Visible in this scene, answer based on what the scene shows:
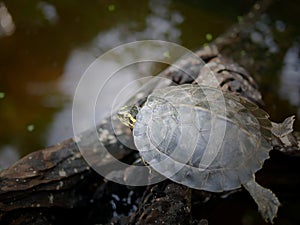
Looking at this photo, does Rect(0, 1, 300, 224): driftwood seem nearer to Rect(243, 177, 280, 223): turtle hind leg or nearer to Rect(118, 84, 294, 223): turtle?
Rect(118, 84, 294, 223): turtle

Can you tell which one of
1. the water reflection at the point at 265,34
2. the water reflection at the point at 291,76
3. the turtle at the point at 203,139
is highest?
the turtle at the point at 203,139

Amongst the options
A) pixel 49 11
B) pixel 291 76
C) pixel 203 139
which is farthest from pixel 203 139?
pixel 49 11

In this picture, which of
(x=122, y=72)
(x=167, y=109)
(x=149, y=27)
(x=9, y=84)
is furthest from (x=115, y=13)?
(x=167, y=109)

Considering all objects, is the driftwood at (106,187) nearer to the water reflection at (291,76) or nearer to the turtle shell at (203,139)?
the turtle shell at (203,139)

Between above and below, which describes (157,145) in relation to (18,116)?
above

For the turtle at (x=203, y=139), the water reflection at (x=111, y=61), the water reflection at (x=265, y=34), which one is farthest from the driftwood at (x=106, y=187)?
the water reflection at (x=265, y=34)

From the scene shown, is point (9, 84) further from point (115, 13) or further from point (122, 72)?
point (115, 13)

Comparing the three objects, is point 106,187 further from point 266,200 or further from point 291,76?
point 291,76
